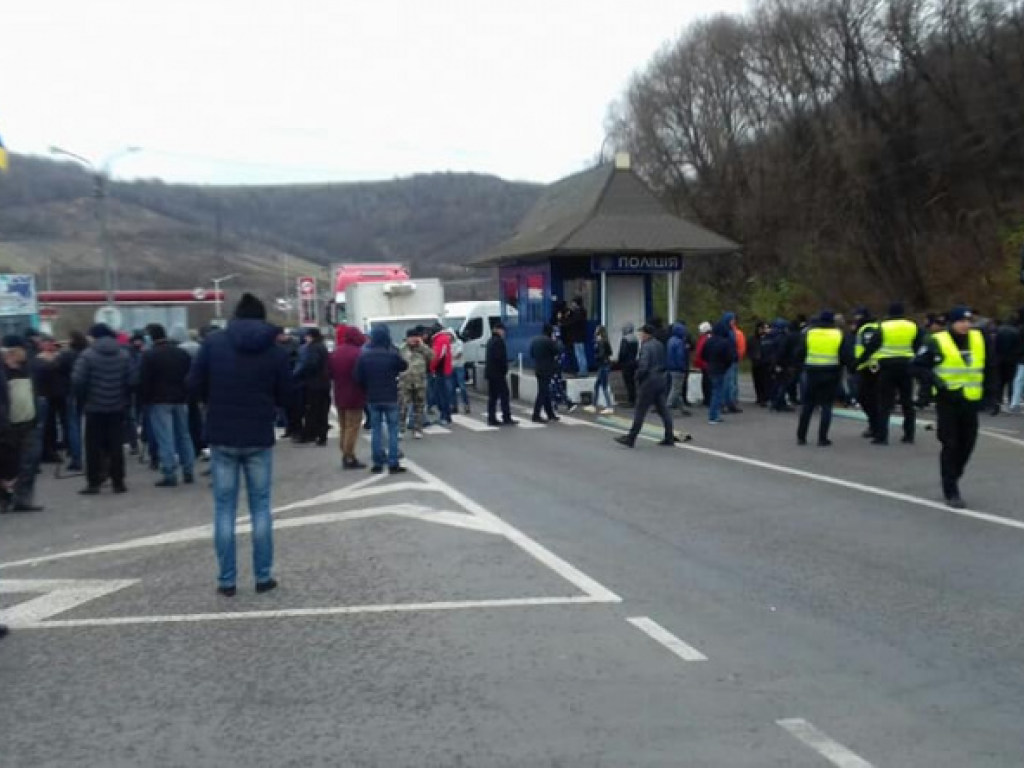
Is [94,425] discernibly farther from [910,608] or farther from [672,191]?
[672,191]

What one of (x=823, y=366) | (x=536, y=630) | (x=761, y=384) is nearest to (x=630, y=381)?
(x=761, y=384)

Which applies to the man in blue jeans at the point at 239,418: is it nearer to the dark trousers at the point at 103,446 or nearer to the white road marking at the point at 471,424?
the dark trousers at the point at 103,446

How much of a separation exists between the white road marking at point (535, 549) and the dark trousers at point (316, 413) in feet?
15.7

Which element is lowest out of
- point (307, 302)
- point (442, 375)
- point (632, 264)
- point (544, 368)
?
point (442, 375)

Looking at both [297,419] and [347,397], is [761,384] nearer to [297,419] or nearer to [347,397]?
[297,419]

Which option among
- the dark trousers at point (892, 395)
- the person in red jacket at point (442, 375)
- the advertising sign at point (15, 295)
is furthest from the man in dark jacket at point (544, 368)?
the advertising sign at point (15, 295)

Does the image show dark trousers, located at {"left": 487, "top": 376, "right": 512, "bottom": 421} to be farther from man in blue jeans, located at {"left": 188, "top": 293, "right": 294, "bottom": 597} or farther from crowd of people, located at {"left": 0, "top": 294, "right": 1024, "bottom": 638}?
man in blue jeans, located at {"left": 188, "top": 293, "right": 294, "bottom": 597}

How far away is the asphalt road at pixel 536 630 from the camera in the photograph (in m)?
5.19

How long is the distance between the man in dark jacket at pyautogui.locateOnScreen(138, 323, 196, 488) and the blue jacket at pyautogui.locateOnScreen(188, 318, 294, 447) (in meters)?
5.93

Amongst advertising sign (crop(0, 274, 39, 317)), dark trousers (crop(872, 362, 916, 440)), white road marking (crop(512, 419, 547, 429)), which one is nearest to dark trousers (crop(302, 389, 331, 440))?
white road marking (crop(512, 419, 547, 429))

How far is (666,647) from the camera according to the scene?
6570mm

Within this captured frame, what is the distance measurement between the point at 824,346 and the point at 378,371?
615 centimetres

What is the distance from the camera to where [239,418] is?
7.99m

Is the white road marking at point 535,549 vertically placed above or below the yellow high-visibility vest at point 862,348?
below
